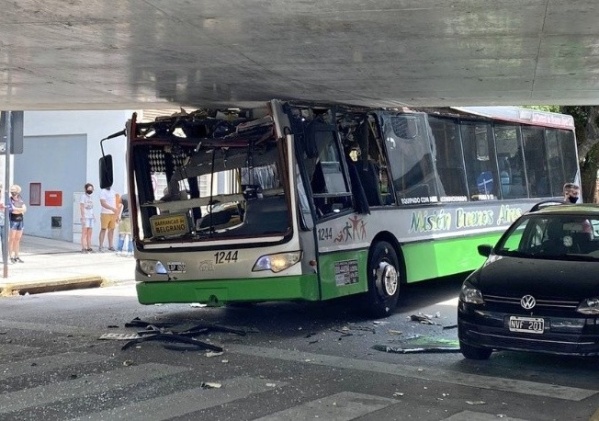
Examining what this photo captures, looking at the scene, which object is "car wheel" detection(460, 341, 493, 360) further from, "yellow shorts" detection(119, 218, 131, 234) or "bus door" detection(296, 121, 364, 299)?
"yellow shorts" detection(119, 218, 131, 234)

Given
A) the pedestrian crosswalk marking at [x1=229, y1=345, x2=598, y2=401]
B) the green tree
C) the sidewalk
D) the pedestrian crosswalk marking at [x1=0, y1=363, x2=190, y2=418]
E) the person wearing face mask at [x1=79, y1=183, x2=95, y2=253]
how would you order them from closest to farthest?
the pedestrian crosswalk marking at [x1=0, y1=363, x2=190, y2=418] < the pedestrian crosswalk marking at [x1=229, y1=345, x2=598, y2=401] < the sidewalk < the person wearing face mask at [x1=79, y1=183, x2=95, y2=253] < the green tree

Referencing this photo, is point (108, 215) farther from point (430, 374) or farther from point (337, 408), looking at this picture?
point (337, 408)

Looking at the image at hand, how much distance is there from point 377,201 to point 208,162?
2551 mm

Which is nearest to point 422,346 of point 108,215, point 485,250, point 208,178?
point 485,250

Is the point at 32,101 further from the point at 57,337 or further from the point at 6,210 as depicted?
the point at 57,337

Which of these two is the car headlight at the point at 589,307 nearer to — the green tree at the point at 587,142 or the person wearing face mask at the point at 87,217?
the person wearing face mask at the point at 87,217

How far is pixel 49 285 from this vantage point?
17.0m

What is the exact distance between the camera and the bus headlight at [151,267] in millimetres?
11727

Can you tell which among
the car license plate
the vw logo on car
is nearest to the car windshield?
the vw logo on car

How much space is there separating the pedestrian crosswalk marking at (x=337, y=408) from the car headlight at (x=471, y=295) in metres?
1.77

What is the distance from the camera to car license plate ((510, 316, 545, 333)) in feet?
28.8

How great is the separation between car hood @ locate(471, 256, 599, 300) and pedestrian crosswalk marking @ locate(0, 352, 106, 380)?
410cm

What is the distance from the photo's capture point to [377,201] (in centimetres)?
1288

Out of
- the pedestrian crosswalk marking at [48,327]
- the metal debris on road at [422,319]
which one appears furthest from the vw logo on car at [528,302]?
the pedestrian crosswalk marking at [48,327]
